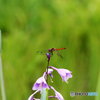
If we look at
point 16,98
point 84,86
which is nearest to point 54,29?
point 84,86

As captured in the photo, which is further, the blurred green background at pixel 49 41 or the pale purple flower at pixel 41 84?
the blurred green background at pixel 49 41

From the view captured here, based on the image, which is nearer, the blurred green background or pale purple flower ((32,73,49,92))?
pale purple flower ((32,73,49,92))

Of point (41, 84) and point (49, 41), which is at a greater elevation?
point (49, 41)

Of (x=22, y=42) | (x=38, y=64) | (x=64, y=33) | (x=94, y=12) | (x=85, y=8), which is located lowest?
(x=38, y=64)

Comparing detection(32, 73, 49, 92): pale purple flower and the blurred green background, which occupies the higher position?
the blurred green background

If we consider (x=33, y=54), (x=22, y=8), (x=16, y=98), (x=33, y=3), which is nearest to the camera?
(x=16, y=98)

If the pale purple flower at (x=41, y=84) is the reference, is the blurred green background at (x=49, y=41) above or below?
above

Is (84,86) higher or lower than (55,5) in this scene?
lower

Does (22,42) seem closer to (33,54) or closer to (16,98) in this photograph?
(33,54)
